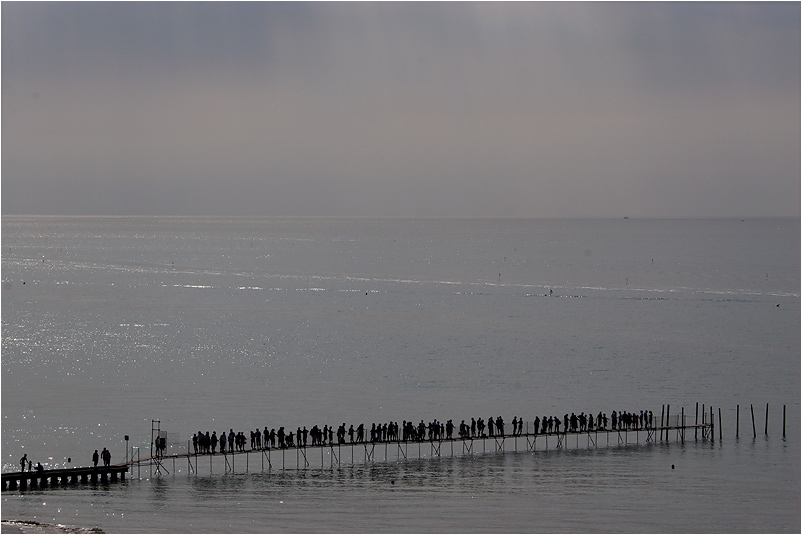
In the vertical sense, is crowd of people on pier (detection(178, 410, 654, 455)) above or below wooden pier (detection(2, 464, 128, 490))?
above

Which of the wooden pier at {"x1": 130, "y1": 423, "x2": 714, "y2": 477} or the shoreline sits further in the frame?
the wooden pier at {"x1": 130, "y1": 423, "x2": 714, "y2": 477}

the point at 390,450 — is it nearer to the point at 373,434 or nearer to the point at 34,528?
the point at 373,434

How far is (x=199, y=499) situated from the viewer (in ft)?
137

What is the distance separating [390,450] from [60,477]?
16.4 m

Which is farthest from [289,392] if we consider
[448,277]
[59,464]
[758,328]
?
[448,277]

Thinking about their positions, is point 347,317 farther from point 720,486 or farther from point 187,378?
point 720,486

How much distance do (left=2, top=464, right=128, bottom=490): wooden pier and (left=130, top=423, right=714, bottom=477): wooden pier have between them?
140 cm

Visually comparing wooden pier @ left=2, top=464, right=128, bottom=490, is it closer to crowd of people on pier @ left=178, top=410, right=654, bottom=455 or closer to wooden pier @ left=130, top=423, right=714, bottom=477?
wooden pier @ left=130, top=423, right=714, bottom=477

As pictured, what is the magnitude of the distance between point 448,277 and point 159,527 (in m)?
129

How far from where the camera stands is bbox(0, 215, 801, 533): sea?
4059 centimetres

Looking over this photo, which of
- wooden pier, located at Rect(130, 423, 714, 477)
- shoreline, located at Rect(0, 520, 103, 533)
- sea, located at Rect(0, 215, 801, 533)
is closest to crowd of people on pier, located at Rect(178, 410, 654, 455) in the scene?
wooden pier, located at Rect(130, 423, 714, 477)

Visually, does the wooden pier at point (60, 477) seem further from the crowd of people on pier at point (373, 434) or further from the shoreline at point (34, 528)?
the shoreline at point (34, 528)

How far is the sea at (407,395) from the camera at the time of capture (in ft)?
A: 133

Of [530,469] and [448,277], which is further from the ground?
[448,277]
